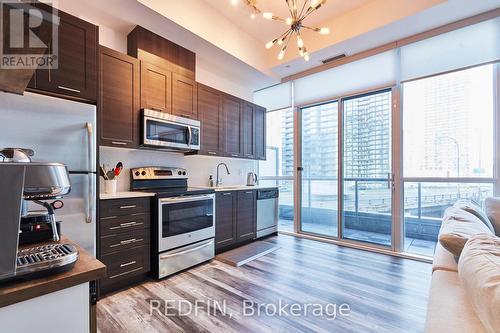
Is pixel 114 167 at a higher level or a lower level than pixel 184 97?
lower

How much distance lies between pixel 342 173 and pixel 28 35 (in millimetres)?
4026

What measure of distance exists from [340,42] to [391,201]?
7.83ft

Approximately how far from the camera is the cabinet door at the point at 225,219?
11.2 ft

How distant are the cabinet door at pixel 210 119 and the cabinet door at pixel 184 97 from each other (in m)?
0.11

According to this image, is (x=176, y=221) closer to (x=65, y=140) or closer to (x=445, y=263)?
(x=65, y=140)

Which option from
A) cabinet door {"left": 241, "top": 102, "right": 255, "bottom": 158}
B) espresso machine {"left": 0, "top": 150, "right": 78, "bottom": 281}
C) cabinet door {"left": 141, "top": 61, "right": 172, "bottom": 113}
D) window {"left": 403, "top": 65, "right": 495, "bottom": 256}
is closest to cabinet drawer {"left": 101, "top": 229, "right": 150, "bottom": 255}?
espresso machine {"left": 0, "top": 150, "right": 78, "bottom": 281}

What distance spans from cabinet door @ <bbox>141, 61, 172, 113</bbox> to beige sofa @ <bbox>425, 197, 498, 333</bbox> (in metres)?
2.96

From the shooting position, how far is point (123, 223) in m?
2.36

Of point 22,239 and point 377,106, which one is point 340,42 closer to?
point 377,106

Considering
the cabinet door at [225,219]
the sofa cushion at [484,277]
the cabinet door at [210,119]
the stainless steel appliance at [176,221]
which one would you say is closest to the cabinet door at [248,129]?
the cabinet door at [210,119]

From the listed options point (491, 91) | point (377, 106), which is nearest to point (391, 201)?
point (377, 106)

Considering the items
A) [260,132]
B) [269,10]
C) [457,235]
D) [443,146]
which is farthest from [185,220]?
[443,146]

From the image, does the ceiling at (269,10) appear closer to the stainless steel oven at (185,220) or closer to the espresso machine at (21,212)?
the stainless steel oven at (185,220)

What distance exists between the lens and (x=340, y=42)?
3.39 metres
